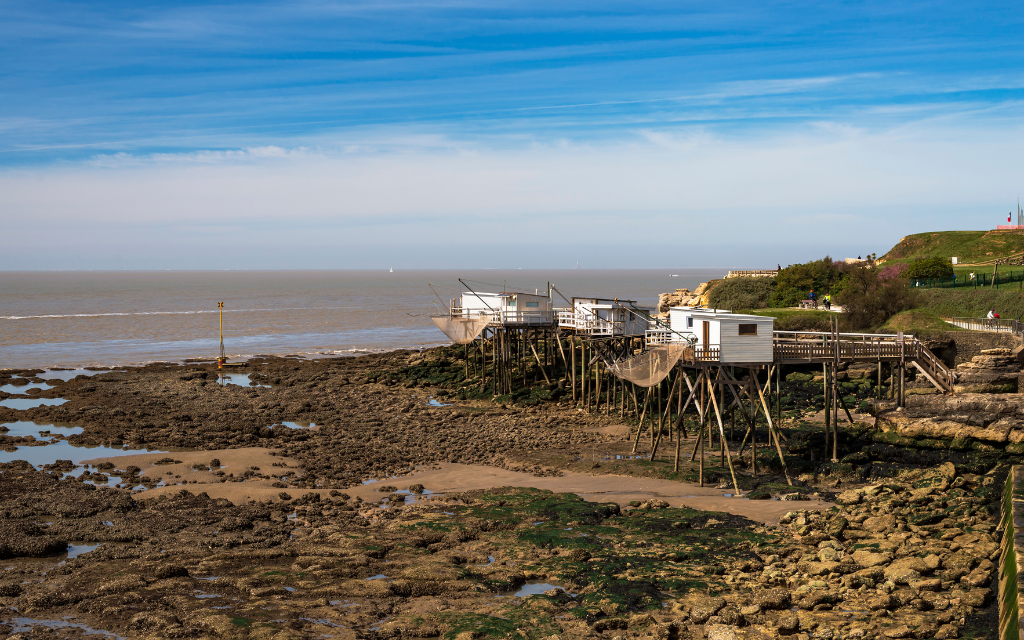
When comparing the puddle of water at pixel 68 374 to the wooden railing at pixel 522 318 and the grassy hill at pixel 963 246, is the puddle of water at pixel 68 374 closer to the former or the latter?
the wooden railing at pixel 522 318

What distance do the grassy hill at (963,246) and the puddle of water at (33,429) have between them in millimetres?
71518

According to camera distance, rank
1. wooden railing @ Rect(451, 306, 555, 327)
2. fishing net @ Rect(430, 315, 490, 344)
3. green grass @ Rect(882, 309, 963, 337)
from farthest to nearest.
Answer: green grass @ Rect(882, 309, 963, 337), fishing net @ Rect(430, 315, 490, 344), wooden railing @ Rect(451, 306, 555, 327)

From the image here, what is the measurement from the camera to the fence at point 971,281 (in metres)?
61.4

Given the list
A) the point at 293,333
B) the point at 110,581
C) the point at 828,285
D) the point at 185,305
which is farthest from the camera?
the point at 185,305

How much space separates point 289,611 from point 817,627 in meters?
9.85

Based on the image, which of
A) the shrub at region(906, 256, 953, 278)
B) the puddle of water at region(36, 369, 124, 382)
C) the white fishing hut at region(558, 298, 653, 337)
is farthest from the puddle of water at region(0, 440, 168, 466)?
the shrub at region(906, 256, 953, 278)

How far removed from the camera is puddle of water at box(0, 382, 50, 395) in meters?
45.0

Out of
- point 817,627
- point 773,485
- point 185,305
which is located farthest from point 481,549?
point 185,305

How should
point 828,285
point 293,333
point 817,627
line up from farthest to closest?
point 293,333 → point 828,285 → point 817,627

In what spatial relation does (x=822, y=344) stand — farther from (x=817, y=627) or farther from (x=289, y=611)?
(x=289, y=611)

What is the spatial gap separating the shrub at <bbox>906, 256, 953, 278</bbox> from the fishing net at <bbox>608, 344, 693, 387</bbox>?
1804 inches

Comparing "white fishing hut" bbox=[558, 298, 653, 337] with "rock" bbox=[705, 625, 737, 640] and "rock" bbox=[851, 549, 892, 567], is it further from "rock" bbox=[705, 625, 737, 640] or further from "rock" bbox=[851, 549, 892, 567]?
"rock" bbox=[705, 625, 737, 640]

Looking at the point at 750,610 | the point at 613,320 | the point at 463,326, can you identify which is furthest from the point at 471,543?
the point at 463,326

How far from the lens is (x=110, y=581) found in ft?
53.8
